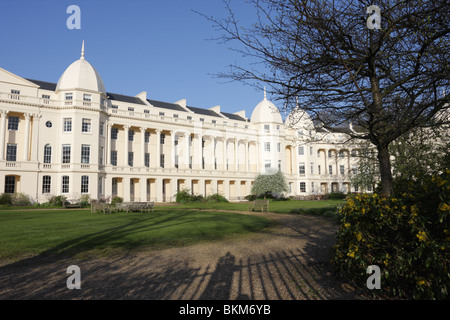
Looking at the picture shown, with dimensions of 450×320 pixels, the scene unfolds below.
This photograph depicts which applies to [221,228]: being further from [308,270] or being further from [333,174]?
[333,174]

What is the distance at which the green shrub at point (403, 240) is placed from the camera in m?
4.21

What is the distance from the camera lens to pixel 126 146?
42719 millimetres

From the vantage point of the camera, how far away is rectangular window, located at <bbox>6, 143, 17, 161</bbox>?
35800mm

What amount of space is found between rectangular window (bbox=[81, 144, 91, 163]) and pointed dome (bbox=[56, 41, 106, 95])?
7.44m

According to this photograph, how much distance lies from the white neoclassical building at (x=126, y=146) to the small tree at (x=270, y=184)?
5988 mm

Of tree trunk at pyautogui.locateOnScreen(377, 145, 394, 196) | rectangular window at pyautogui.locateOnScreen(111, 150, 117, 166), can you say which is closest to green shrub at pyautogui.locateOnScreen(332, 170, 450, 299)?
tree trunk at pyautogui.locateOnScreen(377, 145, 394, 196)

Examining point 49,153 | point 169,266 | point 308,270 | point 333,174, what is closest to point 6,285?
point 169,266

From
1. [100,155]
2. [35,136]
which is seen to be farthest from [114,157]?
[35,136]

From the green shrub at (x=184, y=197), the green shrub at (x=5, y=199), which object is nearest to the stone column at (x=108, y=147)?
the green shrub at (x=184, y=197)

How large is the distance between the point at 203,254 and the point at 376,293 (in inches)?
174

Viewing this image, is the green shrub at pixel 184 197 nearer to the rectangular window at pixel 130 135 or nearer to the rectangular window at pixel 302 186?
the rectangular window at pixel 130 135

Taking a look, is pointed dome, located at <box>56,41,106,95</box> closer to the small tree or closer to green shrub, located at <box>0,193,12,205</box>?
green shrub, located at <box>0,193,12,205</box>

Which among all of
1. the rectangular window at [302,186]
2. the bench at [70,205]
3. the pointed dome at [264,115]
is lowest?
the bench at [70,205]

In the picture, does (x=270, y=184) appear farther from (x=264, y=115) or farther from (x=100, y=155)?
(x=100, y=155)
